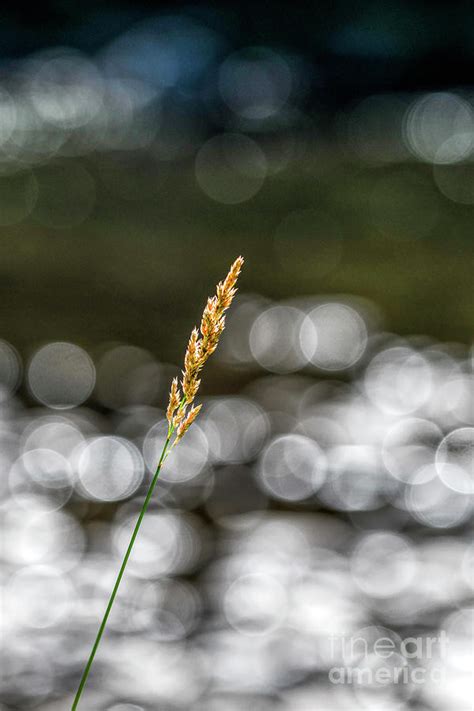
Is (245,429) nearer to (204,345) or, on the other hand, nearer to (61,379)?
(61,379)

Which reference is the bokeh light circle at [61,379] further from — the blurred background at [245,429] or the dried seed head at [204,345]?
the dried seed head at [204,345]

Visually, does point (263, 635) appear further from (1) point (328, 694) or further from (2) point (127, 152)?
(2) point (127, 152)

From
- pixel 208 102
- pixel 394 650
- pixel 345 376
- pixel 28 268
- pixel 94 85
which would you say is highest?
pixel 94 85

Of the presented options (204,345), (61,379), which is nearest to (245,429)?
(61,379)

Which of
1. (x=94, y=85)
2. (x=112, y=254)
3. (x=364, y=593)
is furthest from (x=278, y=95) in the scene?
(x=364, y=593)

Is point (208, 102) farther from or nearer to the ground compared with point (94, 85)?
nearer to the ground

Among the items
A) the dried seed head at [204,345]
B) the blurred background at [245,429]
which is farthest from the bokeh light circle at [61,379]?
the dried seed head at [204,345]

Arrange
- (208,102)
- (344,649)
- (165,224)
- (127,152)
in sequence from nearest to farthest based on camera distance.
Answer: (344,649) < (165,224) < (127,152) < (208,102)

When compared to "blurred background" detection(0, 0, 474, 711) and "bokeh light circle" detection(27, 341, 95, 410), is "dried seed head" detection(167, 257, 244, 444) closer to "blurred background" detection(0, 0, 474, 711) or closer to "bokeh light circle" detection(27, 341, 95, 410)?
"blurred background" detection(0, 0, 474, 711)
